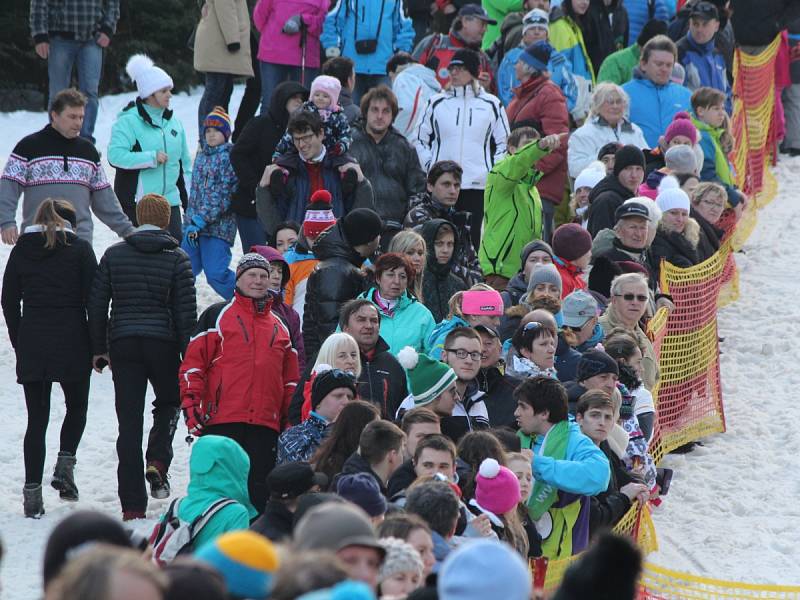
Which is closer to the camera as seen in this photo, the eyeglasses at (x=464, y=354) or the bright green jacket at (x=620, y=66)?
the eyeglasses at (x=464, y=354)

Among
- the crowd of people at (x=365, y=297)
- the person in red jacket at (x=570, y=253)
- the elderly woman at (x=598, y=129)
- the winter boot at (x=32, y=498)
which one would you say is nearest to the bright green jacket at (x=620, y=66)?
the crowd of people at (x=365, y=297)

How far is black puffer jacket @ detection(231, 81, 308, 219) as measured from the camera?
39.8 ft

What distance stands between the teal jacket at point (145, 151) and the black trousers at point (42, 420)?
328 cm

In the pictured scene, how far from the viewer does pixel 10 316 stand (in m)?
9.20

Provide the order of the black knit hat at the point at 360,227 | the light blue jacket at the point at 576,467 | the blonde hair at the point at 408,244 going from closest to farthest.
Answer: the light blue jacket at the point at 576,467, the blonde hair at the point at 408,244, the black knit hat at the point at 360,227

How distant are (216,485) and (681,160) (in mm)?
7217

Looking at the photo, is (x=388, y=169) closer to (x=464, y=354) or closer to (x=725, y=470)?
(x=725, y=470)

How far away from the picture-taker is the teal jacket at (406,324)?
9.01m

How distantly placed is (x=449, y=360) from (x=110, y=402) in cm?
407

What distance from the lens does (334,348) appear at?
7.99 m

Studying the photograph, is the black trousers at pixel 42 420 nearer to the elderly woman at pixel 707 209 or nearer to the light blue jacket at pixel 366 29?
the elderly woman at pixel 707 209

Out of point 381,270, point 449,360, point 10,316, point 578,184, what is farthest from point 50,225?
point 578,184

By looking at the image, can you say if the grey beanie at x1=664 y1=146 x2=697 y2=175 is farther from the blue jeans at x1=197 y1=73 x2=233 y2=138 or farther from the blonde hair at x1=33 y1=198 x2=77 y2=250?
the blonde hair at x1=33 y1=198 x2=77 y2=250

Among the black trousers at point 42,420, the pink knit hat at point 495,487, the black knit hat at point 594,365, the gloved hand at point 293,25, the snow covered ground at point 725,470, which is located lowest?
the snow covered ground at point 725,470
